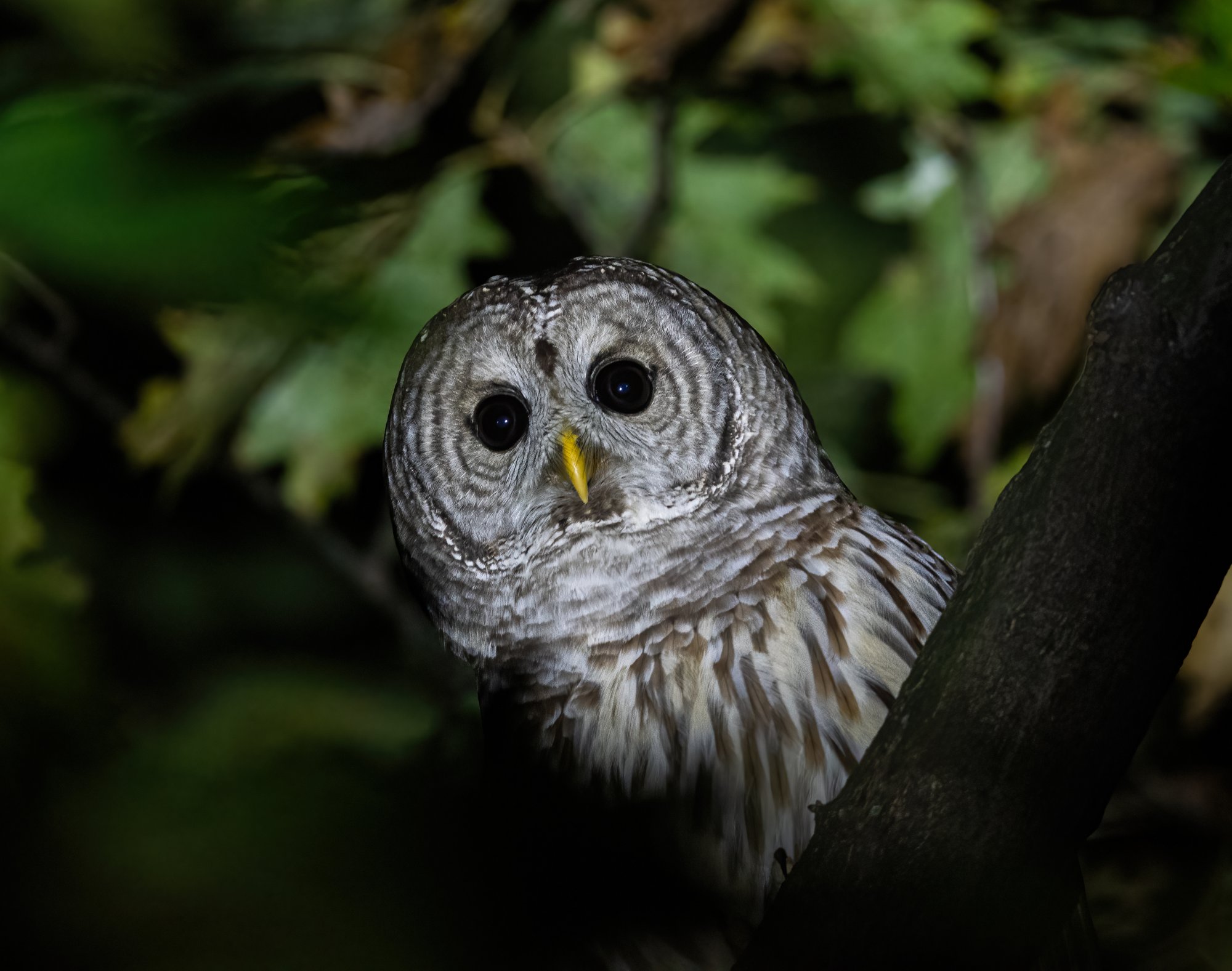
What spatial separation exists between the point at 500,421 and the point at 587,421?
23cm

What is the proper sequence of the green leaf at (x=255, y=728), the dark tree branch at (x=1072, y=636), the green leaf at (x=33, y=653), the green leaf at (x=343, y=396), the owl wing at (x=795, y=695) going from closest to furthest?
the green leaf at (x=255, y=728) < the green leaf at (x=33, y=653) < the dark tree branch at (x=1072, y=636) < the owl wing at (x=795, y=695) < the green leaf at (x=343, y=396)

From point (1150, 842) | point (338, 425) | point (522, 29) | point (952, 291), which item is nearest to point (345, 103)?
point (522, 29)

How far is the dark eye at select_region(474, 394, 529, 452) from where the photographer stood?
2.52 m

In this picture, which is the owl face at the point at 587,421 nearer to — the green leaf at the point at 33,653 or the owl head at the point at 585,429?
the owl head at the point at 585,429

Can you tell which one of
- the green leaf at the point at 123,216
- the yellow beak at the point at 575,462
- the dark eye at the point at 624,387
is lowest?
the green leaf at the point at 123,216

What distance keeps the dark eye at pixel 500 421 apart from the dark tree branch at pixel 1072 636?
4.67ft

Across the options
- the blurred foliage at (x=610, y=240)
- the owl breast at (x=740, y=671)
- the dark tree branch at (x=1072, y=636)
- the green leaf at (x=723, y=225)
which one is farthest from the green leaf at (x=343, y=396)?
the dark tree branch at (x=1072, y=636)

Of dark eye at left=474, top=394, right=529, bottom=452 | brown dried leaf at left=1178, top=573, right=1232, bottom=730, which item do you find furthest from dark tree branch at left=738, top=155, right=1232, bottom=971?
brown dried leaf at left=1178, top=573, right=1232, bottom=730

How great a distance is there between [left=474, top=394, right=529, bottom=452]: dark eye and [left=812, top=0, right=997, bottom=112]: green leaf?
5.31 ft

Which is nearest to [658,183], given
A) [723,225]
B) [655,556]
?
[723,225]

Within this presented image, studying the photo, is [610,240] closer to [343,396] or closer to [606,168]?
[606,168]

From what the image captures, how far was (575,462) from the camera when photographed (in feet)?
7.66

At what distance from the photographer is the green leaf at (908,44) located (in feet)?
11.2

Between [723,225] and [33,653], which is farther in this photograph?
[723,225]
